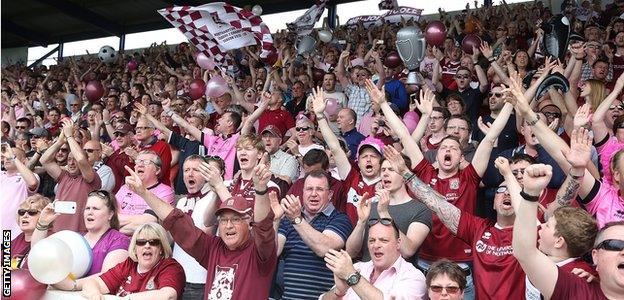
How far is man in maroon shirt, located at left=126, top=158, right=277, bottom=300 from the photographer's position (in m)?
3.65

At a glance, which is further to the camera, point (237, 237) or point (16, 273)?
point (237, 237)

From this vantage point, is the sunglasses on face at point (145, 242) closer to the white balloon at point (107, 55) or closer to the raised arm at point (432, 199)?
the raised arm at point (432, 199)

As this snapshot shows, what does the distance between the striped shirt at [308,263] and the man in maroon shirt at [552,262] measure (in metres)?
1.43

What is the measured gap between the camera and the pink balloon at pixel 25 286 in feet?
11.0

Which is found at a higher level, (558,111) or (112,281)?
(558,111)

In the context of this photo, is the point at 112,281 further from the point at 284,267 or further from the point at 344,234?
the point at 344,234

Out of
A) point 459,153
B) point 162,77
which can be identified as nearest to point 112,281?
point 459,153

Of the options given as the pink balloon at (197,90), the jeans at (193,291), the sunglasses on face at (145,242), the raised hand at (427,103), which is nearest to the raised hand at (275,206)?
the sunglasses on face at (145,242)

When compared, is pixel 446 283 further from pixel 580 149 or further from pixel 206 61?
pixel 206 61

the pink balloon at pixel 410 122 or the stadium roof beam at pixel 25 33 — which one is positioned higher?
the stadium roof beam at pixel 25 33

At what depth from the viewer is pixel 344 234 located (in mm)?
4051

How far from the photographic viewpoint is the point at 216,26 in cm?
867

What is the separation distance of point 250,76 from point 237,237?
661cm

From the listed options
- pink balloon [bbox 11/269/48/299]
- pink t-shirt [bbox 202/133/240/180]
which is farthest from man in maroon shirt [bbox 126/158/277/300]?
pink t-shirt [bbox 202/133/240/180]
